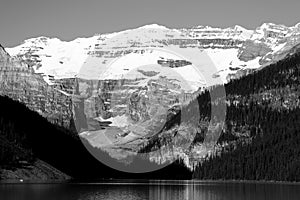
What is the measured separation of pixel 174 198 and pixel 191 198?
4.95 m

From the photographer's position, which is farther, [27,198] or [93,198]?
[93,198]

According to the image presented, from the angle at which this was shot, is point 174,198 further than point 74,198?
Yes

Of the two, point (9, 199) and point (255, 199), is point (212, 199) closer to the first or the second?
point (255, 199)

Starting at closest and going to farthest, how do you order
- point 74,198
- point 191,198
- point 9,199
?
1. point 9,199
2. point 74,198
3. point 191,198

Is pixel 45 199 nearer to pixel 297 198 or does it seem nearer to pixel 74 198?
pixel 74 198

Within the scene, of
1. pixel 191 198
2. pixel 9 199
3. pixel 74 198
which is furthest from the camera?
pixel 191 198

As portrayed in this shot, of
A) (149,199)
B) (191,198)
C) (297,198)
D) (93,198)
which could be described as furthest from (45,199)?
(297,198)

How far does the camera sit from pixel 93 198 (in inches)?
6757

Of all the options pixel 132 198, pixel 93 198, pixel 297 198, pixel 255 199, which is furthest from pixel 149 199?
pixel 297 198

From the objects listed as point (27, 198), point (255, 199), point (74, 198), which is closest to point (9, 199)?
point (27, 198)

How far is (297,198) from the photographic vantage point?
169m

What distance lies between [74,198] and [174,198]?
30.5 m

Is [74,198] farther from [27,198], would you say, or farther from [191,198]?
[191,198]

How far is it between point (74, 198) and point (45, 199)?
11298mm
